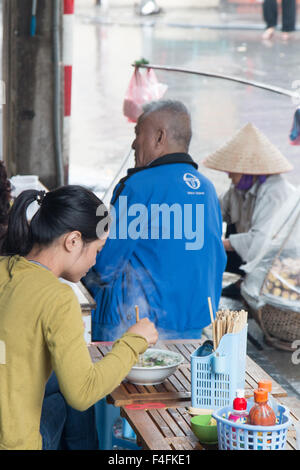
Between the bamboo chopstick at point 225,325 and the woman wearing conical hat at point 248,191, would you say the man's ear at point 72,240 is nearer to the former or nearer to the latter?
the bamboo chopstick at point 225,325

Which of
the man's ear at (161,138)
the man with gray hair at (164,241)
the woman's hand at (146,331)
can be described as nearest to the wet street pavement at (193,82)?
the man with gray hair at (164,241)

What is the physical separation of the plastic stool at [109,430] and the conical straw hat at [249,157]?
7.97ft

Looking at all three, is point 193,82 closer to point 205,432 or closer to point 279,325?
point 279,325

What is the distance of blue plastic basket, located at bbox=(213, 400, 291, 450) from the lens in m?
2.06

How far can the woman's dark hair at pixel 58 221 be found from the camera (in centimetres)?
229

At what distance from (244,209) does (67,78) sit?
165cm

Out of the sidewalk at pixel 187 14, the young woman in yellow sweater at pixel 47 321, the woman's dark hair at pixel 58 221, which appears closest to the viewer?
the young woman in yellow sweater at pixel 47 321

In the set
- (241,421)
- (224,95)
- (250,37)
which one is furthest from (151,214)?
(250,37)

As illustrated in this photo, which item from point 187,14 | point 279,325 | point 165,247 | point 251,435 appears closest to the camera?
point 251,435

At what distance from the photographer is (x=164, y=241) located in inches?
130

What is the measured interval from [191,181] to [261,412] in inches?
55.5

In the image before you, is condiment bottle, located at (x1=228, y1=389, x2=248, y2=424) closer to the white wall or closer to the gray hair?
the gray hair

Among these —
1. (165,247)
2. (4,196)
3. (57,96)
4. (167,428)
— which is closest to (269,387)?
(167,428)

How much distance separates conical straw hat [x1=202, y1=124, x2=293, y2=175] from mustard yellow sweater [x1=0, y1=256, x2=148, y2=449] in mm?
2994
